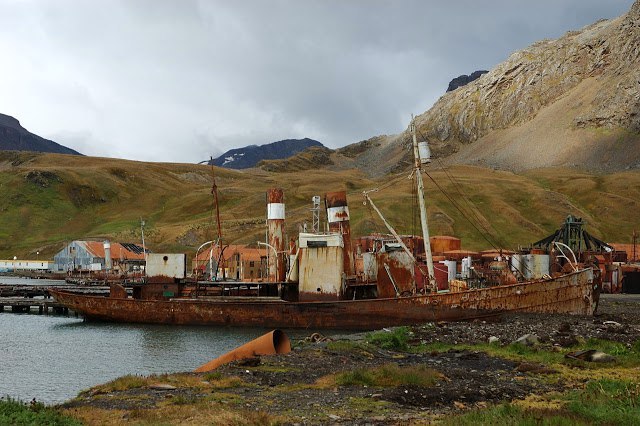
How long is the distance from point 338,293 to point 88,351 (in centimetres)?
1565

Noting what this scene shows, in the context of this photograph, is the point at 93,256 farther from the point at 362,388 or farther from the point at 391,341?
the point at 362,388

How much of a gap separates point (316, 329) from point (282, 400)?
2499cm

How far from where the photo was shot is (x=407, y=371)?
1745 cm

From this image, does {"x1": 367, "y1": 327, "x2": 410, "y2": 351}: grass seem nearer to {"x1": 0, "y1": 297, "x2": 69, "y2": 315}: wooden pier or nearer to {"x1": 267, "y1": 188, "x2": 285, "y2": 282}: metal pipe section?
{"x1": 267, "y1": 188, "x2": 285, "y2": 282}: metal pipe section

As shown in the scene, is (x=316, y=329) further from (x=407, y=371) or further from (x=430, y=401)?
(x=430, y=401)

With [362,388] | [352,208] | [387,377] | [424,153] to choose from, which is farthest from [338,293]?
[352,208]

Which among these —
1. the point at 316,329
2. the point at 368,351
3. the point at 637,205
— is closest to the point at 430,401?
the point at 368,351

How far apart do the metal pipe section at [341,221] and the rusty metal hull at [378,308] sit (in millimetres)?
4566

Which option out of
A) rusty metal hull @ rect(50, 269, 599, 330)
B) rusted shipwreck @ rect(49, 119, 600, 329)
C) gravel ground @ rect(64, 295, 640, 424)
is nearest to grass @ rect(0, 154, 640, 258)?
rusted shipwreck @ rect(49, 119, 600, 329)

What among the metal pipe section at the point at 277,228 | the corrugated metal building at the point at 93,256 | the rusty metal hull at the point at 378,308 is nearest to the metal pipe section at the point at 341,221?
the metal pipe section at the point at 277,228

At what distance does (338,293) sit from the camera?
133 ft

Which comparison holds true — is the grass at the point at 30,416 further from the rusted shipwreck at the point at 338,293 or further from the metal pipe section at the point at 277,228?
the metal pipe section at the point at 277,228

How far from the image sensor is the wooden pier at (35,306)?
55312 millimetres

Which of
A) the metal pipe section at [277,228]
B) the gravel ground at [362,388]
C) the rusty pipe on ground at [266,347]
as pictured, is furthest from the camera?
the metal pipe section at [277,228]
